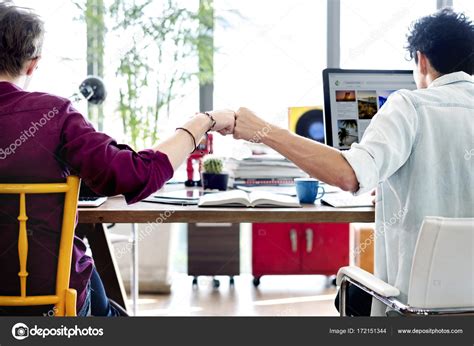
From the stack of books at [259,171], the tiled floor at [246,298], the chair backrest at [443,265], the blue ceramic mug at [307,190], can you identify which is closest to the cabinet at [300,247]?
the tiled floor at [246,298]

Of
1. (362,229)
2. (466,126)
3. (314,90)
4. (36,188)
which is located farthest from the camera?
(314,90)

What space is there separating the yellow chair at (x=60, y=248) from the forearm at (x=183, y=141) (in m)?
0.22

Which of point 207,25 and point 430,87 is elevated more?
point 207,25

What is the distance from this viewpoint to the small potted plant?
8.14ft

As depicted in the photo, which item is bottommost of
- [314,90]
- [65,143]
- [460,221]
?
[460,221]

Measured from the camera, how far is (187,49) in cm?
447

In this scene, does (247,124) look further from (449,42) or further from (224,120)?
(449,42)

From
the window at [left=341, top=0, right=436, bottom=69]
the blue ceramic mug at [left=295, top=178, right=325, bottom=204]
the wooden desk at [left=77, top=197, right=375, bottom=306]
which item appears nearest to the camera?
the wooden desk at [left=77, top=197, right=375, bottom=306]

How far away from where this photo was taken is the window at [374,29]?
4824 mm

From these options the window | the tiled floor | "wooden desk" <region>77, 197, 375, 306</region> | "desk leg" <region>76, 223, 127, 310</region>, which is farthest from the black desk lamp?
the window

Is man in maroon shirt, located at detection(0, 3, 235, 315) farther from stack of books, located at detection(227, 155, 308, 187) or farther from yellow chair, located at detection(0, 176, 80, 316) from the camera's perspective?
stack of books, located at detection(227, 155, 308, 187)

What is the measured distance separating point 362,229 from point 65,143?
2578mm

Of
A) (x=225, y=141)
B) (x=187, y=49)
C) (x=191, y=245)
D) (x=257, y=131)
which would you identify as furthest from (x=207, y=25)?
(x=257, y=131)

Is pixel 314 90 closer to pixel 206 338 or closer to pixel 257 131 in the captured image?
pixel 257 131
